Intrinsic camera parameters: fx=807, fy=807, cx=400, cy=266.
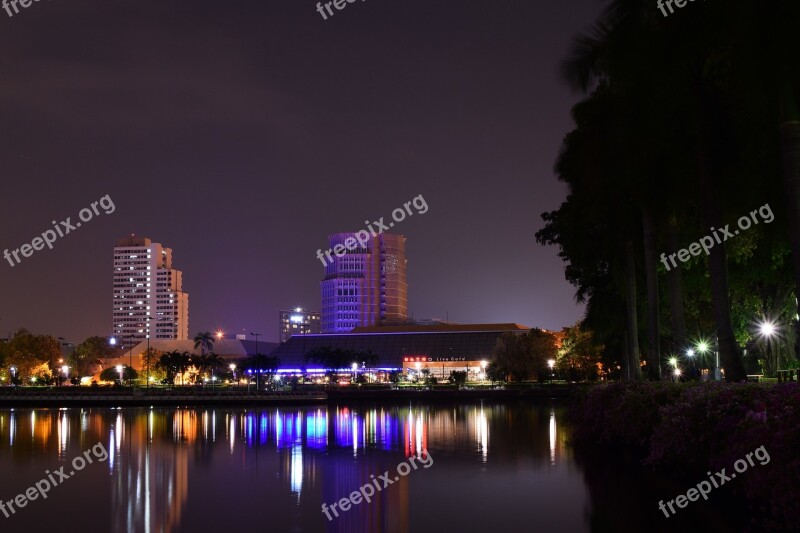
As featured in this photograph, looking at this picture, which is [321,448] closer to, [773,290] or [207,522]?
[207,522]

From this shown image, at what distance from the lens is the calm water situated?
42.7ft

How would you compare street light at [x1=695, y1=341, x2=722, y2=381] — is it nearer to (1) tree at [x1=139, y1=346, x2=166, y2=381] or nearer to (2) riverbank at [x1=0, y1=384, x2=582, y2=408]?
(2) riverbank at [x1=0, y1=384, x2=582, y2=408]

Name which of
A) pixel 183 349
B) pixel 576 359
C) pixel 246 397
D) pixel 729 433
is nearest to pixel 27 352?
pixel 183 349

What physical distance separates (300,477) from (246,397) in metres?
51.9

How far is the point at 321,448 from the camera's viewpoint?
25.0 meters

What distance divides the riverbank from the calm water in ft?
123

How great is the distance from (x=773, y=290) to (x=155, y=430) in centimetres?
2637

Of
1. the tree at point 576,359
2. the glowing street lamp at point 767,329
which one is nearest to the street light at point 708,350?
the glowing street lamp at point 767,329

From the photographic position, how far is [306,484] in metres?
17.0

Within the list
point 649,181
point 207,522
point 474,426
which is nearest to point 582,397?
point 474,426

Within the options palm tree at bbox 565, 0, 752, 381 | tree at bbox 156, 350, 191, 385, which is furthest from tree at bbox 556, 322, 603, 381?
palm tree at bbox 565, 0, 752, 381

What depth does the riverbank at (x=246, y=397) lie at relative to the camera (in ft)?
224

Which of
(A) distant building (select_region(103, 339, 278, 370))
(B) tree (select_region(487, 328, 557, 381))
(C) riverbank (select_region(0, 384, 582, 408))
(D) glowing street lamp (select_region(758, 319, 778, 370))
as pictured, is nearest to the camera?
(D) glowing street lamp (select_region(758, 319, 778, 370))

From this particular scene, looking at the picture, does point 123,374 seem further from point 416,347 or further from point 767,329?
point 767,329
